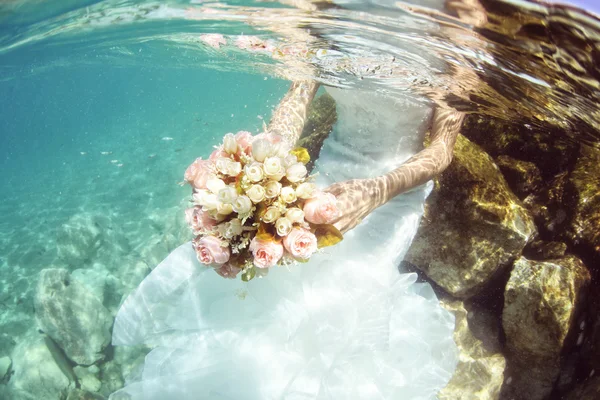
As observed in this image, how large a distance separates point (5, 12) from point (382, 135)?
23.6 ft

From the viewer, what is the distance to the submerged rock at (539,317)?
14.4ft

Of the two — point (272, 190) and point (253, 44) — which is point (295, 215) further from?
point (253, 44)

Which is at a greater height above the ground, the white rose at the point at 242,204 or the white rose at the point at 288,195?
A: the white rose at the point at 242,204

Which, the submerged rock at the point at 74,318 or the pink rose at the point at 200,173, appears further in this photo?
the submerged rock at the point at 74,318

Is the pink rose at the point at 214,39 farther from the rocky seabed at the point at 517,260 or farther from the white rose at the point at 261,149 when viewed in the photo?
the white rose at the point at 261,149

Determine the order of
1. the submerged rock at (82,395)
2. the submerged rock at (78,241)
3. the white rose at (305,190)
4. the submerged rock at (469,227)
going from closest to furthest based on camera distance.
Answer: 1. the white rose at (305,190)
2. the submerged rock at (469,227)
3. the submerged rock at (82,395)
4. the submerged rock at (78,241)

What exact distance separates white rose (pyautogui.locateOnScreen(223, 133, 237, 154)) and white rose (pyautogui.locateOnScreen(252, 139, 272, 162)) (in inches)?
8.4

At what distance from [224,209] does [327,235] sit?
82 cm

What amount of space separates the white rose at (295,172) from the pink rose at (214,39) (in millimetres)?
5666

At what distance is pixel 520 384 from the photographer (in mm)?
4871

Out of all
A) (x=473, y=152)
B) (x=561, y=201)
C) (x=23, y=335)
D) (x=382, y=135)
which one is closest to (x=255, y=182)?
(x=382, y=135)

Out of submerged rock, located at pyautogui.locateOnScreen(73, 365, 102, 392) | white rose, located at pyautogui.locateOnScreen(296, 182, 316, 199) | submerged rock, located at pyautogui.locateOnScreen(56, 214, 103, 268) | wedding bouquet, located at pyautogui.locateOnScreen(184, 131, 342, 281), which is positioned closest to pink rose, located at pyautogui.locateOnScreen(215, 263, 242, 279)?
wedding bouquet, located at pyautogui.locateOnScreen(184, 131, 342, 281)

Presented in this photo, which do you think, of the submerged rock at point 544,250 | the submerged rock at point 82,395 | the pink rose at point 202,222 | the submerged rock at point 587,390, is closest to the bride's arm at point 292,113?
the pink rose at point 202,222

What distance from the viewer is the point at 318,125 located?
25.1 feet
